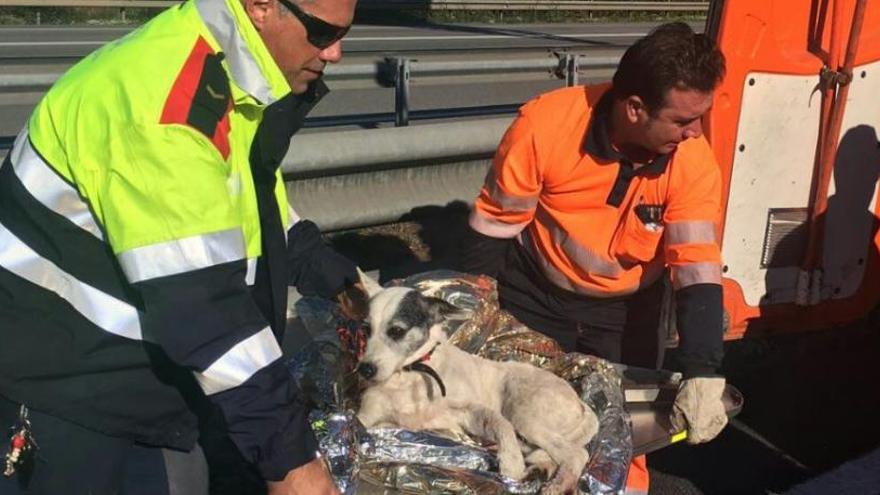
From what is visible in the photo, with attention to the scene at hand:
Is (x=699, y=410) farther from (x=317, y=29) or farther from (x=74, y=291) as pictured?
(x=74, y=291)

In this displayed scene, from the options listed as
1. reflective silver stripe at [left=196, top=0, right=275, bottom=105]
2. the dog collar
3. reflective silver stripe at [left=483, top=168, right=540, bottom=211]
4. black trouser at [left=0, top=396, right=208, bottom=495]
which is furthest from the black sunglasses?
reflective silver stripe at [left=483, top=168, right=540, bottom=211]

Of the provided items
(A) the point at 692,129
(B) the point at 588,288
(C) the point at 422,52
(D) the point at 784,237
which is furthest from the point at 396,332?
(C) the point at 422,52

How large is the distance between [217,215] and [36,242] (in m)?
0.46

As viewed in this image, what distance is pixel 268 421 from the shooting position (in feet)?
7.26

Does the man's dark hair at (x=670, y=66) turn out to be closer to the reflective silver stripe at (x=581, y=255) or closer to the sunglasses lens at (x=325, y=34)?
the reflective silver stripe at (x=581, y=255)

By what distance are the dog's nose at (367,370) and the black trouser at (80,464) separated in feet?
2.62

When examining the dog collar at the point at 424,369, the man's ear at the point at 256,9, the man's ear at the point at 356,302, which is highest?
the man's ear at the point at 256,9

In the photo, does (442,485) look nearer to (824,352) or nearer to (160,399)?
(160,399)

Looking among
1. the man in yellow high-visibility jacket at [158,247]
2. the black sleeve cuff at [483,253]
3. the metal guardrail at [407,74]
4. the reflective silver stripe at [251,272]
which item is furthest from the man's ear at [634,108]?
the metal guardrail at [407,74]

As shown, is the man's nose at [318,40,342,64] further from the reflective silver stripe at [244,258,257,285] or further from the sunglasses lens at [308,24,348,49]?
the reflective silver stripe at [244,258,257,285]

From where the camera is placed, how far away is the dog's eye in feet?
11.0

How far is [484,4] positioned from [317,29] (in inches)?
957

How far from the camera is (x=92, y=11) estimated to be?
20.9 m

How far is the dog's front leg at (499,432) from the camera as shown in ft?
10.5
